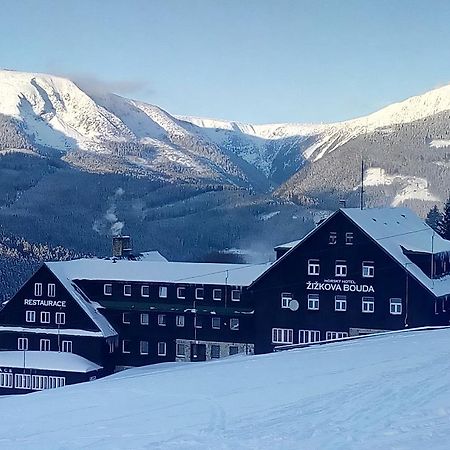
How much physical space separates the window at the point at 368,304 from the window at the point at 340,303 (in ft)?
3.17

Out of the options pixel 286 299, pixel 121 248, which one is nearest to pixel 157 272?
pixel 121 248

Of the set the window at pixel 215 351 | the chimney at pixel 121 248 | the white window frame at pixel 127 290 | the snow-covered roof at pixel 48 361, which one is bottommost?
the snow-covered roof at pixel 48 361

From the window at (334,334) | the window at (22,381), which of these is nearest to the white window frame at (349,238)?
the window at (334,334)

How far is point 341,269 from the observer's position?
4547cm

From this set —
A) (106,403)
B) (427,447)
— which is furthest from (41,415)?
(427,447)

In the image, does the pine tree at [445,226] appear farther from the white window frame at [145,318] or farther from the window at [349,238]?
the white window frame at [145,318]

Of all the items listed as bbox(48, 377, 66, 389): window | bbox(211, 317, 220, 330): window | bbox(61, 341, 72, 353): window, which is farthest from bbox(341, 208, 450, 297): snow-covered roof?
bbox(48, 377, 66, 389): window

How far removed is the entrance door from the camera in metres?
48.2

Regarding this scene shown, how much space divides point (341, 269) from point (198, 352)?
9077 millimetres

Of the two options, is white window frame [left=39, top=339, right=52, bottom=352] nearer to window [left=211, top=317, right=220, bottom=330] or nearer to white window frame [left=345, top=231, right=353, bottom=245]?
window [left=211, top=317, right=220, bottom=330]

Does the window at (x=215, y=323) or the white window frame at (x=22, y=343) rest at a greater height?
the window at (x=215, y=323)

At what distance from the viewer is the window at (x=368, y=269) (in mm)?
44656

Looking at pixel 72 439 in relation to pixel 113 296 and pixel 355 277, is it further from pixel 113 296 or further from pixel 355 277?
pixel 113 296

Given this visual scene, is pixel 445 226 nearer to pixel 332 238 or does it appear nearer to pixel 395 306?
pixel 332 238
